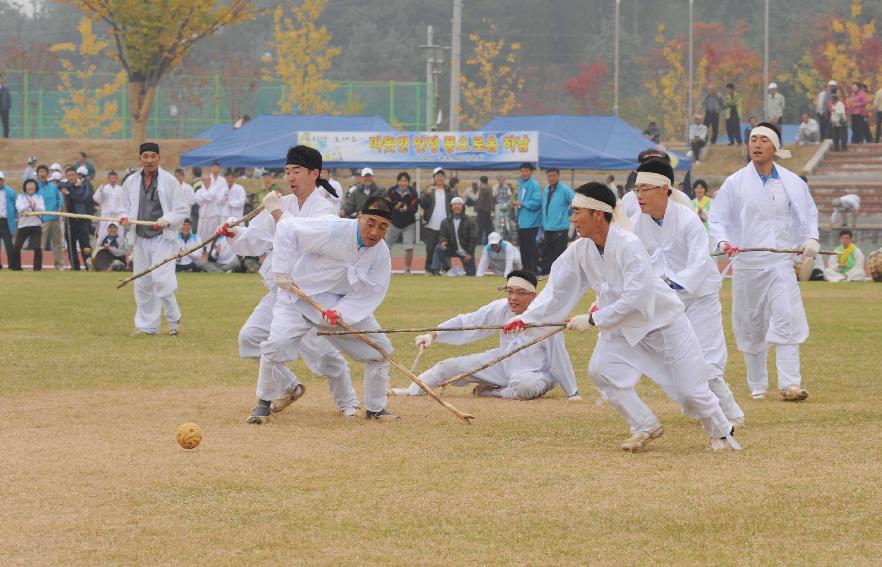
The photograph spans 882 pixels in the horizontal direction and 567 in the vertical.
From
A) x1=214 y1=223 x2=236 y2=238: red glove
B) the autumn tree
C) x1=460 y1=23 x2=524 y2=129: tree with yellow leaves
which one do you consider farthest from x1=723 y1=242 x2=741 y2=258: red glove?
x1=460 y1=23 x2=524 y2=129: tree with yellow leaves

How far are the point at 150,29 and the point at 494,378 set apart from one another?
3385 centimetres

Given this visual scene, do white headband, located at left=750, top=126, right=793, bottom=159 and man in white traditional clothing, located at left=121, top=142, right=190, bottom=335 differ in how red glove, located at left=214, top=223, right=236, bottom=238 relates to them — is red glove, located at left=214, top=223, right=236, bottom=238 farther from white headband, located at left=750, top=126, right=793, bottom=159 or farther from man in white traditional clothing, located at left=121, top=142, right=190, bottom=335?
man in white traditional clothing, located at left=121, top=142, right=190, bottom=335

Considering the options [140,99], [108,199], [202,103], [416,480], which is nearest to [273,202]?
[416,480]

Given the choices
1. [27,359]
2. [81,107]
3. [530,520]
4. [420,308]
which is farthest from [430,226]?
[81,107]

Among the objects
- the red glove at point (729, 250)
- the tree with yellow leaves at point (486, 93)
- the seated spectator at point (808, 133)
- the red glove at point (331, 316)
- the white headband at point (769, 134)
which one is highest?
the tree with yellow leaves at point (486, 93)

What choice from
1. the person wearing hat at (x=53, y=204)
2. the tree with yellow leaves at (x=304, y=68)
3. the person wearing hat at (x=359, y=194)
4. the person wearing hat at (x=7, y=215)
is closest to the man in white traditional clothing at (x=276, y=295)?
the person wearing hat at (x=359, y=194)

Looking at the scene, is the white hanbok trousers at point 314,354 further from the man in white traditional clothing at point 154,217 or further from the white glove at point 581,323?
the man in white traditional clothing at point 154,217

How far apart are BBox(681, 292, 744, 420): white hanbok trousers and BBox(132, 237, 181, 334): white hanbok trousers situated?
23.9ft

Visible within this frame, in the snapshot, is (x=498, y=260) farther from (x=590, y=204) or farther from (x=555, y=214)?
(x=590, y=204)

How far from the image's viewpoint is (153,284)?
15.4m

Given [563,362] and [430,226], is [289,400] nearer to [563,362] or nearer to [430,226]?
[563,362]

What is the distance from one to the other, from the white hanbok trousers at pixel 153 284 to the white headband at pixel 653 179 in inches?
288

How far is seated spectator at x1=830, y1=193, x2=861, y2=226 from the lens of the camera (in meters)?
32.8

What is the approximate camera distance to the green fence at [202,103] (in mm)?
53094
